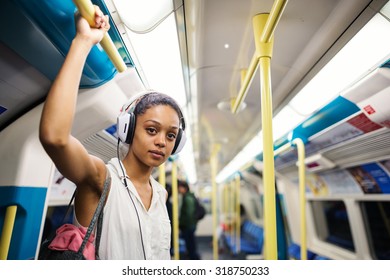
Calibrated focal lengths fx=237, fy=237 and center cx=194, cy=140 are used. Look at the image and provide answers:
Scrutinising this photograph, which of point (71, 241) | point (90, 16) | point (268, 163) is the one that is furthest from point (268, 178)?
point (90, 16)

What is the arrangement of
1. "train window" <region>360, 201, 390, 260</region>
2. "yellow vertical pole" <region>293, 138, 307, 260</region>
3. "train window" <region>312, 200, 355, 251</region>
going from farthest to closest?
"train window" <region>312, 200, 355, 251</region> → "train window" <region>360, 201, 390, 260</region> → "yellow vertical pole" <region>293, 138, 307, 260</region>

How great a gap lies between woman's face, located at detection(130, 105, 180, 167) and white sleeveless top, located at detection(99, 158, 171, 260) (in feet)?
0.43

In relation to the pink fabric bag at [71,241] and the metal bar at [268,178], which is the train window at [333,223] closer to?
the metal bar at [268,178]

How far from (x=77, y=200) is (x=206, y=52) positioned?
5.49ft

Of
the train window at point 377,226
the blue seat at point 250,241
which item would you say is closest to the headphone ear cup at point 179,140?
the train window at point 377,226

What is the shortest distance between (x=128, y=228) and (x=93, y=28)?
81 centimetres

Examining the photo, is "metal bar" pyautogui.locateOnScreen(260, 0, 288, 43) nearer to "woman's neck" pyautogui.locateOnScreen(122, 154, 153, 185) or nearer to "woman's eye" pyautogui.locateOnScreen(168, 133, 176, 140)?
"woman's eye" pyautogui.locateOnScreen(168, 133, 176, 140)

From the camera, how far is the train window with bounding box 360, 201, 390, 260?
322cm

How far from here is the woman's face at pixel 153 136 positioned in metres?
1.11

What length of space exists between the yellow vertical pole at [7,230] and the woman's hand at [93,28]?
83 centimetres

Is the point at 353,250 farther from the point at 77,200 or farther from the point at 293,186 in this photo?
the point at 77,200

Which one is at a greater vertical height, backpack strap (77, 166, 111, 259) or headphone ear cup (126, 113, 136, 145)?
headphone ear cup (126, 113, 136, 145)

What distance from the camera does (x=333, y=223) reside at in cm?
432

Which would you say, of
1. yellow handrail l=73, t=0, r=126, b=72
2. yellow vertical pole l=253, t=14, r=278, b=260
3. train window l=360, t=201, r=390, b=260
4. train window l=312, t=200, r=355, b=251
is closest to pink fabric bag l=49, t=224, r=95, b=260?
yellow handrail l=73, t=0, r=126, b=72
